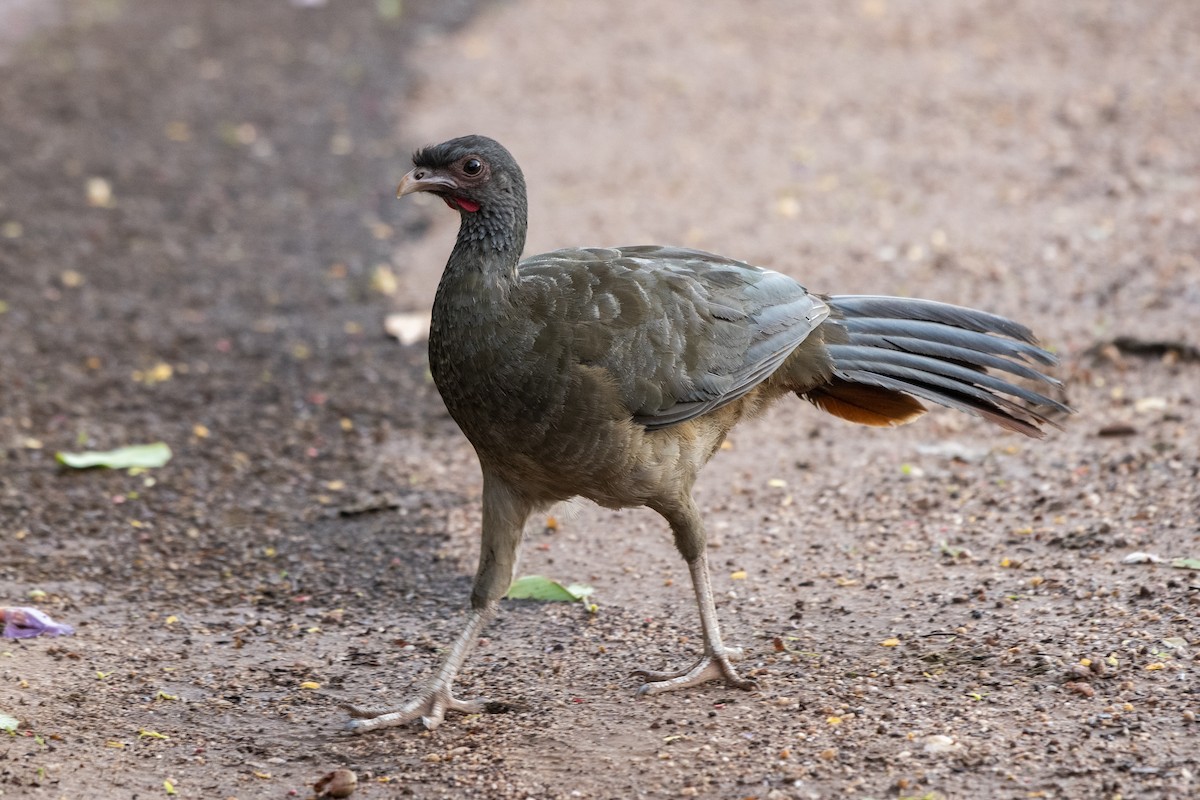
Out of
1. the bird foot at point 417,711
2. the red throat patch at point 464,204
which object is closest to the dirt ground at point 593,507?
the bird foot at point 417,711

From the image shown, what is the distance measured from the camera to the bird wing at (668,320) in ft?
13.2

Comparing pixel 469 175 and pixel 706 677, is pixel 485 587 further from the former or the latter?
pixel 469 175

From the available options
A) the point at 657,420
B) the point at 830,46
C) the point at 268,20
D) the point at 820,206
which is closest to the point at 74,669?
the point at 657,420

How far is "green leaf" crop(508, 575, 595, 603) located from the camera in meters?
4.86

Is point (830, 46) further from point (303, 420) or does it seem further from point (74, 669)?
point (74, 669)

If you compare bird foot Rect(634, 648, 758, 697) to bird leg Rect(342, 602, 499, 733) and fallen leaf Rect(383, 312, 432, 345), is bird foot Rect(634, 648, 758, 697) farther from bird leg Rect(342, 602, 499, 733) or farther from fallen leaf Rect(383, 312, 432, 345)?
fallen leaf Rect(383, 312, 432, 345)

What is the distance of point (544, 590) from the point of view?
4.91 m

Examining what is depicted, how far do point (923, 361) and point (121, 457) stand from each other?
139 inches

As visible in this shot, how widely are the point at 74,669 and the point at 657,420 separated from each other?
6.56 feet

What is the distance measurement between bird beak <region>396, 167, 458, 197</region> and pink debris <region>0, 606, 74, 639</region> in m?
1.89

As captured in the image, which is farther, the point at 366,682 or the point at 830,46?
the point at 830,46

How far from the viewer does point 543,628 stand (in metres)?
4.69

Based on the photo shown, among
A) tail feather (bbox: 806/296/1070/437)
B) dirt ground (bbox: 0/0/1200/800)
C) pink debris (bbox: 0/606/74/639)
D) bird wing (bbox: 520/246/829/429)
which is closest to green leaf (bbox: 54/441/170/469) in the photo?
dirt ground (bbox: 0/0/1200/800)

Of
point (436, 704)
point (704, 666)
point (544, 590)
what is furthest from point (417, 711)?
point (544, 590)
